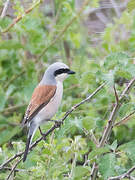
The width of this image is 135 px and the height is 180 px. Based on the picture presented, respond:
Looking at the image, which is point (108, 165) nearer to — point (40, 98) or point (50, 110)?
point (50, 110)

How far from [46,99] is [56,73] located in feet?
0.63

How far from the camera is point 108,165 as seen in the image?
1.73m

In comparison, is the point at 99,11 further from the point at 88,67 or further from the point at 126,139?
the point at 126,139

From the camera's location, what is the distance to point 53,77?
2719 millimetres

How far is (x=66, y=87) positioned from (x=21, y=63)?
424 millimetres

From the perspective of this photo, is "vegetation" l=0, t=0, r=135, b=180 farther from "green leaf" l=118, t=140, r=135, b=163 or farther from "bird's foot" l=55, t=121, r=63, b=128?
"green leaf" l=118, t=140, r=135, b=163

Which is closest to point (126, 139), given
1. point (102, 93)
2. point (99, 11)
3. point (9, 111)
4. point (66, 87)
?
point (66, 87)

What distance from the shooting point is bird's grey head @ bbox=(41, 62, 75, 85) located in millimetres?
2670

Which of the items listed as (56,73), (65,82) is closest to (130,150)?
(56,73)

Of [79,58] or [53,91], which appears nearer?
[53,91]

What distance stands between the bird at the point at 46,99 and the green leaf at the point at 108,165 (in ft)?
2.20

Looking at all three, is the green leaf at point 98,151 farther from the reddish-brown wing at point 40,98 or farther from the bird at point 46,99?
the reddish-brown wing at point 40,98

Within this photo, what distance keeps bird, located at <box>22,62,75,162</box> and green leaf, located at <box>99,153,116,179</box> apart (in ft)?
2.20

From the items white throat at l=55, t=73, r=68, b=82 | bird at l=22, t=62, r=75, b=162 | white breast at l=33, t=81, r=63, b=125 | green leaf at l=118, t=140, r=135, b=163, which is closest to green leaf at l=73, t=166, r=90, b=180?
green leaf at l=118, t=140, r=135, b=163
